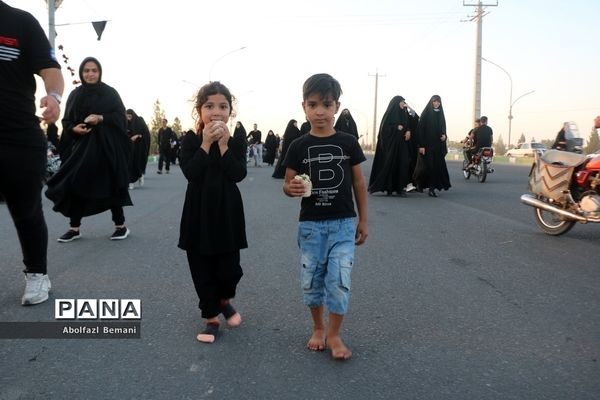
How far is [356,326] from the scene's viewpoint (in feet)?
11.4

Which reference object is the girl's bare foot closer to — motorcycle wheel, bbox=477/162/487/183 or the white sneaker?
the white sneaker

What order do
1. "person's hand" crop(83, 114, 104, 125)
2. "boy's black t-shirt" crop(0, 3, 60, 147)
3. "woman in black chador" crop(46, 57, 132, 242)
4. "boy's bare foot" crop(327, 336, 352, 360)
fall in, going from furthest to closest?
1. "woman in black chador" crop(46, 57, 132, 242)
2. "person's hand" crop(83, 114, 104, 125)
3. "boy's black t-shirt" crop(0, 3, 60, 147)
4. "boy's bare foot" crop(327, 336, 352, 360)

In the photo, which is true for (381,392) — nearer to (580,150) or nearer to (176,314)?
(176,314)

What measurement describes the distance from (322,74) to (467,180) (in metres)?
15.2

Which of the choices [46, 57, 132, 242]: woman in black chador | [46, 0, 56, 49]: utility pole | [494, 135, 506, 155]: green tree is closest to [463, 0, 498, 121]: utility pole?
[46, 0, 56, 49]: utility pole

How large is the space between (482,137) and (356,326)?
14.4 meters

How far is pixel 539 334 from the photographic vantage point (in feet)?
11.0

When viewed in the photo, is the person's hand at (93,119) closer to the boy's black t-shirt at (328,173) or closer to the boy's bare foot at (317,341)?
the boy's black t-shirt at (328,173)

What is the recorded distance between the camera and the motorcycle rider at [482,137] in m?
16.6

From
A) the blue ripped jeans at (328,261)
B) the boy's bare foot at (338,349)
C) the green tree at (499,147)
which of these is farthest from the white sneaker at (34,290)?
the green tree at (499,147)

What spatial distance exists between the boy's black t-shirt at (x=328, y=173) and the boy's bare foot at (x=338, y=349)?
2.20 feet

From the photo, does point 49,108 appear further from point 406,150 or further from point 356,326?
point 406,150

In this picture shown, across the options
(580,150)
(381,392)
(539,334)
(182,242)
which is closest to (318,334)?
(381,392)

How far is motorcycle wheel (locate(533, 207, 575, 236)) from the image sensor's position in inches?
261
